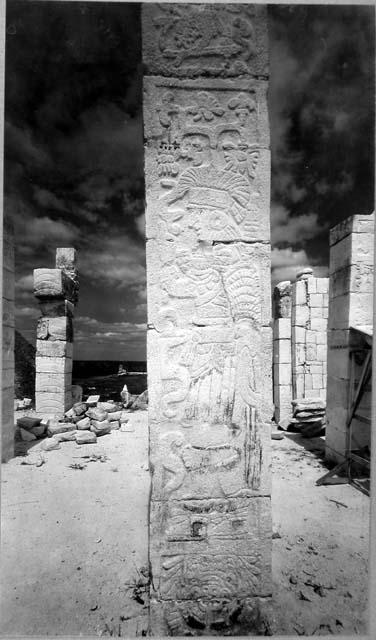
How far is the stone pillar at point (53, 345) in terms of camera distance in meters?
7.19

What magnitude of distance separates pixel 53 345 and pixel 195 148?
658cm

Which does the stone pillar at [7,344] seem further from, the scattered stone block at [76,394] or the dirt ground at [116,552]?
the scattered stone block at [76,394]

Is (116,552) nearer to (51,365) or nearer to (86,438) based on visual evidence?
(86,438)

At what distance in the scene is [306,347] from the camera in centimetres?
733

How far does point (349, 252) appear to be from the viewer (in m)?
4.45

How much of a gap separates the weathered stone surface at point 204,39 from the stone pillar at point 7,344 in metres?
3.86

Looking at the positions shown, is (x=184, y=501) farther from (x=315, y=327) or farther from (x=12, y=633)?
(x=315, y=327)

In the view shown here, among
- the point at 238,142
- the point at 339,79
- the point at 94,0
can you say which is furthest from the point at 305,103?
the point at 94,0

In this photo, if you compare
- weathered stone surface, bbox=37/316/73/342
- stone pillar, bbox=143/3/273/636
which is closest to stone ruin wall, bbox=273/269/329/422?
weathered stone surface, bbox=37/316/73/342

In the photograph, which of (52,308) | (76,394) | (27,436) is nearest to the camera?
(27,436)

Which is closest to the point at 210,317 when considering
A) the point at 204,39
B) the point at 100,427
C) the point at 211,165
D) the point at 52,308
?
the point at 211,165

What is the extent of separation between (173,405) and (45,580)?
189 cm

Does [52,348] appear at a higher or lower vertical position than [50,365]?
higher

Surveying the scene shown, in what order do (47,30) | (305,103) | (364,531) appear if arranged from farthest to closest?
(364,531)
(305,103)
(47,30)
